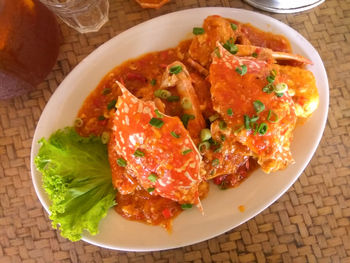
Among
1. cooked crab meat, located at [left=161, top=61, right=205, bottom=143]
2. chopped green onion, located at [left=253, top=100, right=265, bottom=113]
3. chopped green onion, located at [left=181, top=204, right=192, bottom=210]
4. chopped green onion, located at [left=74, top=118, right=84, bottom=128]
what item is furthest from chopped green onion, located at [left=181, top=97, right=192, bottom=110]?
chopped green onion, located at [left=74, top=118, right=84, bottom=128]

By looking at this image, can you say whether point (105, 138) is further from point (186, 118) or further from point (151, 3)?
point (151, 3)

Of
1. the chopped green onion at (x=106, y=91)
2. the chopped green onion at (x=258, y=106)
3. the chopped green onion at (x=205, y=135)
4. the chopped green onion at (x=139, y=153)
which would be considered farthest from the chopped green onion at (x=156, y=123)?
the chopped green onion at (x=106, y=91)

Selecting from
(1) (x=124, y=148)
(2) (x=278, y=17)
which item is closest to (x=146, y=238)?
(1) (x=124, y=148)

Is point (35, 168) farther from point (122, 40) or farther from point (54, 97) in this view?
point (122, 40)

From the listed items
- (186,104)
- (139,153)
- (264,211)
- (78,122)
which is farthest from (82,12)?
(264,211)

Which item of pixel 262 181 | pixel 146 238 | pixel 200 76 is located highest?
pixel 200 76

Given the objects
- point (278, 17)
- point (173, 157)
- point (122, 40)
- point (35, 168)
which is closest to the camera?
point (173, 157)
